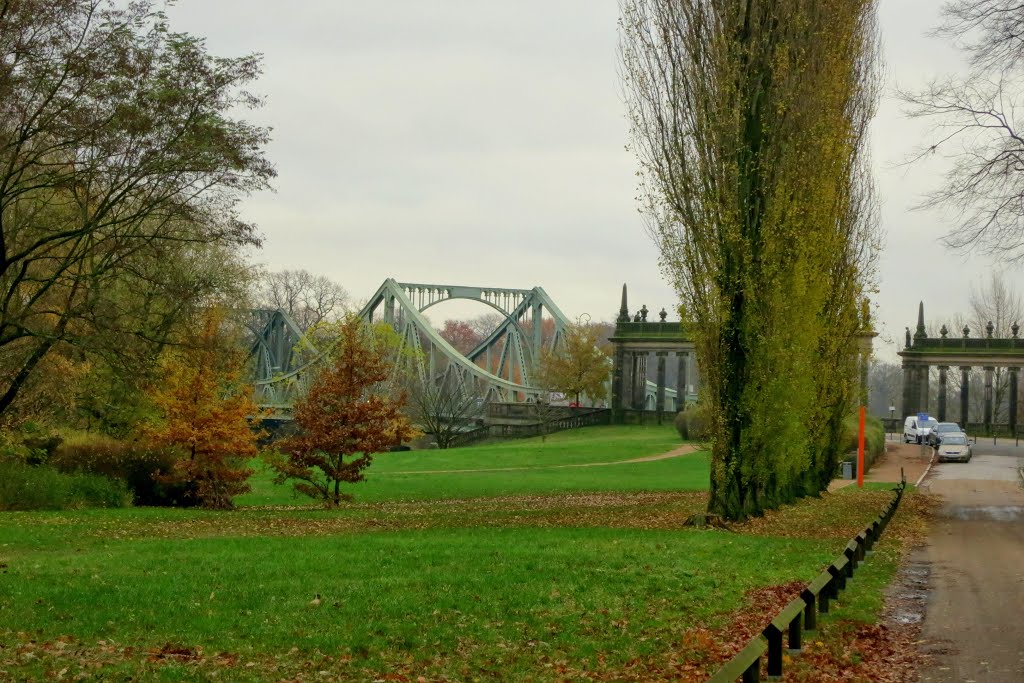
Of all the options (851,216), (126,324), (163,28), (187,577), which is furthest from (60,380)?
(851,216)

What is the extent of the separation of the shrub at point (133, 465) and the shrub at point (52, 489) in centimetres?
39

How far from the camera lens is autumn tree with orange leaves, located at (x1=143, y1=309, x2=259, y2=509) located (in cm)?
2736

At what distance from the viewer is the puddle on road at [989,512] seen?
26773 mm

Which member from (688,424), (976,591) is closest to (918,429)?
(688,424)

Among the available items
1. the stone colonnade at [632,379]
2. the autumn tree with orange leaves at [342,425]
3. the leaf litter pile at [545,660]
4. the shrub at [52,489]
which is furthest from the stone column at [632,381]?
the leaf litter pile at [545,660]

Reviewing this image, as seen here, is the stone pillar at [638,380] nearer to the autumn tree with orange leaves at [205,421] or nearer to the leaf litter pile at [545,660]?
the autumn tree with orange leaves at [205,421]

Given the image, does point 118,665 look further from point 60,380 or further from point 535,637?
point 60,380

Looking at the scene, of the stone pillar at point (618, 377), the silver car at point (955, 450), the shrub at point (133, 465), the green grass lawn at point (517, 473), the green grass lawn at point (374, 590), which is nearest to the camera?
the green grass lawn at point (374, 590)

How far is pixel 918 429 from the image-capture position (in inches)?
2598

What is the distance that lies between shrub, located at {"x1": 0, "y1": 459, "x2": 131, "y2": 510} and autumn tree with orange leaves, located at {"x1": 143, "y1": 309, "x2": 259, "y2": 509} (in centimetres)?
138

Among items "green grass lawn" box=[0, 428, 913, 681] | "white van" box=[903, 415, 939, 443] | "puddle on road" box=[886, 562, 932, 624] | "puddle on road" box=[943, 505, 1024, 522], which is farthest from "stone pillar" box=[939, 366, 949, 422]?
"puddle on road" box=[886, 562, 932, 624]

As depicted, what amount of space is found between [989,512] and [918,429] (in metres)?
39.3

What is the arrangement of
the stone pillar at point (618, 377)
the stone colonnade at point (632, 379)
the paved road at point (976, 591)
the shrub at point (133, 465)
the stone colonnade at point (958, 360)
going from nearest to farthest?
the paved road at point (976, 591) < the shrub at point (133, 465) < the stone colonnade at point (958, 360) < the stone pillar at point (618, 377) < the stone colonnade at point (632, 379)

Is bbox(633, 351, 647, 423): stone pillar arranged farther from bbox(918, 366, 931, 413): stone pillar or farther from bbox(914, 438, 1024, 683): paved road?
bbox(914, 438, 1024, 683): paved road
